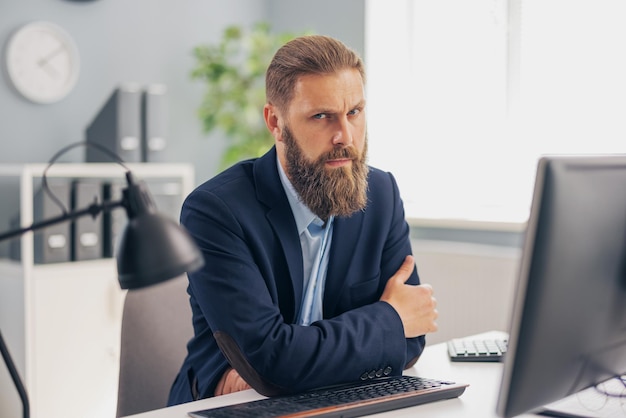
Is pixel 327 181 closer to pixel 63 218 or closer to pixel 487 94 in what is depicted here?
pixel 63 218

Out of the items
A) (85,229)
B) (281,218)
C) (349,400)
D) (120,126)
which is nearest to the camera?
(349,400)

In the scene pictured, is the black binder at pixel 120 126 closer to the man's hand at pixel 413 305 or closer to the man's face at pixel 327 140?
the man's face at pixel 327 140

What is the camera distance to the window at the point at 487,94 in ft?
10.4

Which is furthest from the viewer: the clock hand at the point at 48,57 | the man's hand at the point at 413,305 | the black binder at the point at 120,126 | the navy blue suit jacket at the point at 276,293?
the clock hand at the point at 48,57

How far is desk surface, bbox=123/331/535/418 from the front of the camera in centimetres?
137

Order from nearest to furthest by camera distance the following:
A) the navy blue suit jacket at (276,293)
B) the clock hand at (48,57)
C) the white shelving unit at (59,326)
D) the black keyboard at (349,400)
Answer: the black keyboard at (349,400)
the navy blue suit jacket at (276,293)
the white shelving unit at (59,326)
the clock hand at (48,57)

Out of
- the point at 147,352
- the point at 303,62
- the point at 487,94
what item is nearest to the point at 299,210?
the point at 303,62

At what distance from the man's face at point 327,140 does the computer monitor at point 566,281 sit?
0.76m

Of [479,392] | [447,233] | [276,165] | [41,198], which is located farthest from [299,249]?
[447,233]

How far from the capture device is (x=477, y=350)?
1.81 meters

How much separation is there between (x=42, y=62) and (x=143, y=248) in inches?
113

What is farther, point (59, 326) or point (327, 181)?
point (59, 326)

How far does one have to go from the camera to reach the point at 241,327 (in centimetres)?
157

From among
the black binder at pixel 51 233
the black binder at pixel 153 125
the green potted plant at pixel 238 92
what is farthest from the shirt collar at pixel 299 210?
the green potted plant at pixel 238 92
